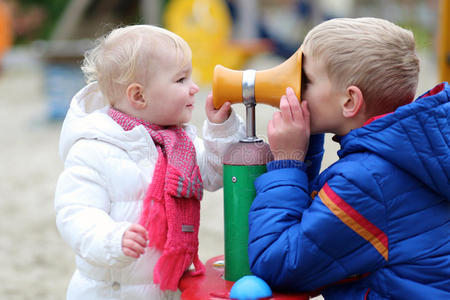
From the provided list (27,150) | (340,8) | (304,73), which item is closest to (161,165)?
(304,73)

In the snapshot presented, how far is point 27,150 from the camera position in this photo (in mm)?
6645

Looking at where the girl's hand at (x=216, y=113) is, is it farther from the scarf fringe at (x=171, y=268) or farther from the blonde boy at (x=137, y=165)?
the scarf fringe at (x=171, y=268)

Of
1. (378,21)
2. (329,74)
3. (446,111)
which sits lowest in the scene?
(446,111)

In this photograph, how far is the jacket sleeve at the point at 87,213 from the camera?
1.50m

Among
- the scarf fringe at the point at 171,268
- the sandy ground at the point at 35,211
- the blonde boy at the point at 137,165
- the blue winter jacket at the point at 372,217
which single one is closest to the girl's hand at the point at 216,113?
the blonde boy at the point at 137,165

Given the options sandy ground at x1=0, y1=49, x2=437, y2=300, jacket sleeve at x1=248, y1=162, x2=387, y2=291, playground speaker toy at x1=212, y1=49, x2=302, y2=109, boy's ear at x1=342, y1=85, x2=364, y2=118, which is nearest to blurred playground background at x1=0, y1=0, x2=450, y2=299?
sandy ground at x1=0, y1=49, x2=437, y2=300

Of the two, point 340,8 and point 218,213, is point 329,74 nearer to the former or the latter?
point 218,213

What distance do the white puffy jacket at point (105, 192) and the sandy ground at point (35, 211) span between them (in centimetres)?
167

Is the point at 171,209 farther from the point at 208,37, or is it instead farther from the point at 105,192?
the point at 208,37

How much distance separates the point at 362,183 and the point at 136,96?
688 millimetres

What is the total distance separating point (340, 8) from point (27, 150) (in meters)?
14.1

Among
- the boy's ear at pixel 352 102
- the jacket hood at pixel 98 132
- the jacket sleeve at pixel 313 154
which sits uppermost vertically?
the boy's ear at pixel 352 102

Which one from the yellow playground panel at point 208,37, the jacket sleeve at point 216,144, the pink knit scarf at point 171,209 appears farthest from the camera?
the yellow playground panel at point 208,37

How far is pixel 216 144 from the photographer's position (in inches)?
68.2
